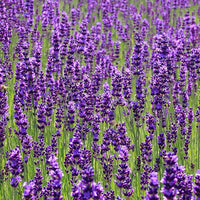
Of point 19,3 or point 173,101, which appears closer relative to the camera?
point 173,101

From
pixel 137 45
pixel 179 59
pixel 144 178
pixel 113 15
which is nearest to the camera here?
pixel 144 178

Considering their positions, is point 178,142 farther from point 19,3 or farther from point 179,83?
point 19,3

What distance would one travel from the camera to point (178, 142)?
18.1ft

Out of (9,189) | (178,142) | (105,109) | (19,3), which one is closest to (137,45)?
(105,109)

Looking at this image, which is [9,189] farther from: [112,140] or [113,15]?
[113,15]

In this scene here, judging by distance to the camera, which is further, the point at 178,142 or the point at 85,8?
the point at 85,8

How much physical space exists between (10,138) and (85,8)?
40.5 ft

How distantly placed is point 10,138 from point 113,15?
9.11 metres

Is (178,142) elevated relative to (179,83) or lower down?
lower down

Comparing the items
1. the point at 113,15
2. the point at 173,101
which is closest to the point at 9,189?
the point at 173,101

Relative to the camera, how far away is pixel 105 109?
5504 millimetres

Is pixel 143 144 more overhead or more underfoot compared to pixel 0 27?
more underfoot

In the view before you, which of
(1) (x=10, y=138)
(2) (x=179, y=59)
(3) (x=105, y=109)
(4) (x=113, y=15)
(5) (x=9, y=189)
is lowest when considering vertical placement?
(5) (x=9, y=189)

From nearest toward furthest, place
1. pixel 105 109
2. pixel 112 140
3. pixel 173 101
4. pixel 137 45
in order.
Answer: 1. pixel 112 140
2. pixel 105 109
3. pixel 137 45
4. pixel 173 101
